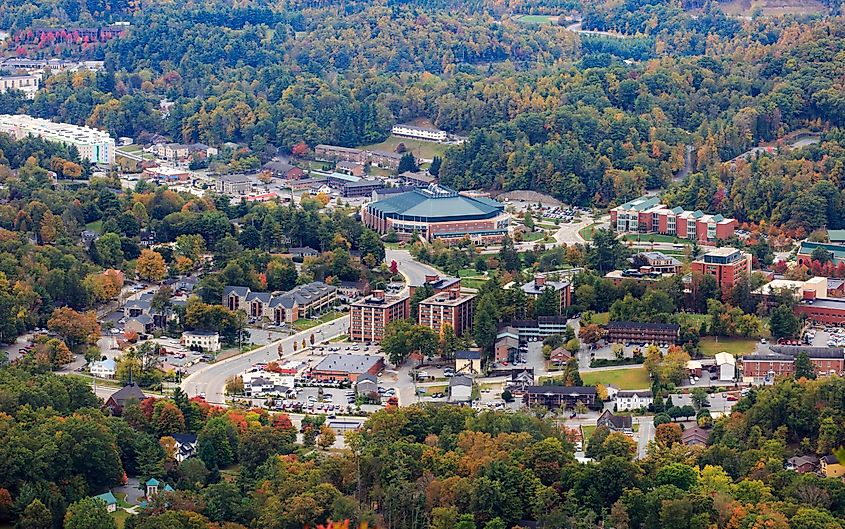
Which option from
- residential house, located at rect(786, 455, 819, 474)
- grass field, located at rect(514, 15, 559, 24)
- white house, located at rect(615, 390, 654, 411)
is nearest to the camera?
residential house, located at rect(786, 455, 819, 474)

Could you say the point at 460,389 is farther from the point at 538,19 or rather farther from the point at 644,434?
the point at 538,19

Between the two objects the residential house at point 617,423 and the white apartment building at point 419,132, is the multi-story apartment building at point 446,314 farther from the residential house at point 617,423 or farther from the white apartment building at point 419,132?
the white apartment building at point 419,132

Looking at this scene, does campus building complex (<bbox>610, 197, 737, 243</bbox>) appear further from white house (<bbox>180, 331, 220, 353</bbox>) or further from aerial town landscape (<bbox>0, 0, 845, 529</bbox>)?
white house (<bbox>180, 331, 220, 353</bbox>)

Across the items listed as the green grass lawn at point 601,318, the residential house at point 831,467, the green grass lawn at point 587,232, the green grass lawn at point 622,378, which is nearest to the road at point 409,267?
the green grass lawn at point 587,232

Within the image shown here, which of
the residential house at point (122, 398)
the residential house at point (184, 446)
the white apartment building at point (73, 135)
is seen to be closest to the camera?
the residential house at point (184, 446)

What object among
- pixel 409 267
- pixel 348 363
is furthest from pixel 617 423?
pixel 409 267

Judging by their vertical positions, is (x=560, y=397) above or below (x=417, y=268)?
above

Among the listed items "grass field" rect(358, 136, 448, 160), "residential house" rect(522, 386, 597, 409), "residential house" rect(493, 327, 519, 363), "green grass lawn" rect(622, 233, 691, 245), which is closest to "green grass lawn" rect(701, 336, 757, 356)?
"residential house" rect(493, 327, 519, 363)
